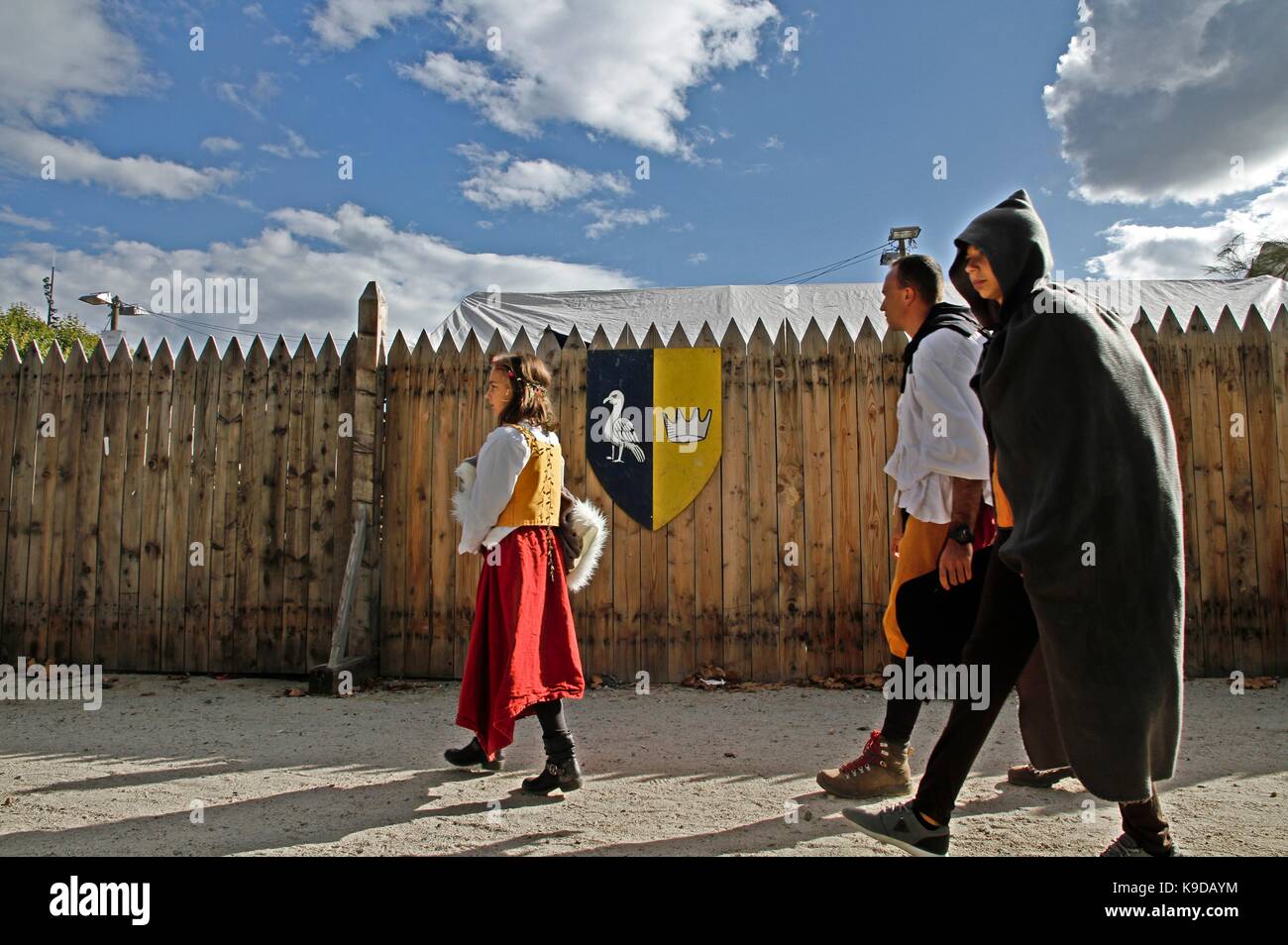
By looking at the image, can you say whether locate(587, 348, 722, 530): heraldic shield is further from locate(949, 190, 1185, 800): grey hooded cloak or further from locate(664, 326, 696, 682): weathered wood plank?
locate(949, 190, 1185, 800): grey hooded cloak

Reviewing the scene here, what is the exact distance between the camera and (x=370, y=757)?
4160 millimetres

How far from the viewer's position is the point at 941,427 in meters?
3.22

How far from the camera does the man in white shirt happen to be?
313 centimetres

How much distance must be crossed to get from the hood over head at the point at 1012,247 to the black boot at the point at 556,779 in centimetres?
227

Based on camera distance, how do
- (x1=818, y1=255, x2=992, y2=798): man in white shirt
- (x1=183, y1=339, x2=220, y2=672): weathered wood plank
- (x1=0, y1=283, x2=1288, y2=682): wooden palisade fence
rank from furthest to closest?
(x1=183, y1=339, x2=220, y2=672): weathered wood plank, (x1=0, y1=283, x2=1288, y2=682): wooden palisade fence, (x1=818, y1=255, x2=992, y2=798): man in white shirt

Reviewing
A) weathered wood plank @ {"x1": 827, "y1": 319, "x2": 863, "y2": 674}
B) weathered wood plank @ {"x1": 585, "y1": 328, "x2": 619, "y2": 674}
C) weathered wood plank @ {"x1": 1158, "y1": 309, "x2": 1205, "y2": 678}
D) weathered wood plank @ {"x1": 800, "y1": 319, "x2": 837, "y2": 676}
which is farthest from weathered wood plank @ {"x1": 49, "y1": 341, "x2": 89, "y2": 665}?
weathered wood plank @ {"x1": 1158, "y1": 309, "x2": 1205, "y2": 678}

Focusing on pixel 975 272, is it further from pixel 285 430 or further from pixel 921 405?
pixel 285 430

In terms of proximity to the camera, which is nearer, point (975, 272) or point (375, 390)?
point (975, 272)

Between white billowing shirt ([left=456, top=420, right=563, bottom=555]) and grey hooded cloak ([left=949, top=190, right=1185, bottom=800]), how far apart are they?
6.50 feet

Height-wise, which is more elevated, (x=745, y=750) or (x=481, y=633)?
(x=481, y=633)

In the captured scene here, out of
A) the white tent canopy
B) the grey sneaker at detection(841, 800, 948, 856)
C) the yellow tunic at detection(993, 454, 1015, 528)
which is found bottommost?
the grey sneaker at detection(841, 800, 948, 856)

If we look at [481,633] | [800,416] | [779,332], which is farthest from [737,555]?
[481,633]

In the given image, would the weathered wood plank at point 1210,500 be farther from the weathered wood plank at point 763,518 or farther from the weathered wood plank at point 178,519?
the weathered wood plank at point 178,519

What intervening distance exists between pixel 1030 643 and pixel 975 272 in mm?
1147
